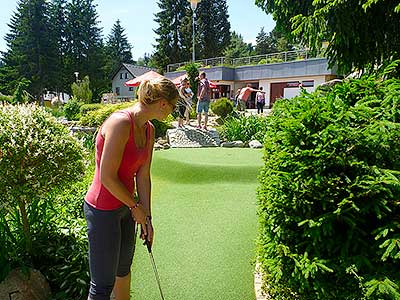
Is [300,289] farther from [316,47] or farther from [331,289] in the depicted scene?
[316,47]

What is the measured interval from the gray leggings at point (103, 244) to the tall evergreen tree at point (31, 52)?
4207 cm

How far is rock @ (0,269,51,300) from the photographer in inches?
94.0

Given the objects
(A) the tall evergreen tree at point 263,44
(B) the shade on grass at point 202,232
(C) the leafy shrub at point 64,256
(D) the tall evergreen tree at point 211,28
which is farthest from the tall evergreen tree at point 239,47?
(C) the leafy shrub at point 64,256

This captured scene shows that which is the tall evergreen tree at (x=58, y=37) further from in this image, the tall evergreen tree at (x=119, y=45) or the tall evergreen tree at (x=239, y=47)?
the tall evergreen tree at (x=239, y=47)

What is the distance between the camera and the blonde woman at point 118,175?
1756 mm

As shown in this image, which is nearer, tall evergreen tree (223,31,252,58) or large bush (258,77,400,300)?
large bush (258,77,400,300)

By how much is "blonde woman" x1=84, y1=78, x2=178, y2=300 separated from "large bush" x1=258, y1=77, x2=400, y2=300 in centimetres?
76

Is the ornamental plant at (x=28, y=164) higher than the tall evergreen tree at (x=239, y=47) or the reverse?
the reverse

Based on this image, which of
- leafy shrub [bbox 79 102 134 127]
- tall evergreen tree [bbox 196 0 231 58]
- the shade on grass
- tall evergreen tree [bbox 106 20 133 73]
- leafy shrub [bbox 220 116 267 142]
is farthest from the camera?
tall evergreen tree [bbox 106 20 133 73]

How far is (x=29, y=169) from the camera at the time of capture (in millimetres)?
2434

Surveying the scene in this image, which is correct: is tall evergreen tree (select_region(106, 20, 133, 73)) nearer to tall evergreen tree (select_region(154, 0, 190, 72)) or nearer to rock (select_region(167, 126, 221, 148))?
tall evergreen tree (select_region(154, 0, 190, 72))

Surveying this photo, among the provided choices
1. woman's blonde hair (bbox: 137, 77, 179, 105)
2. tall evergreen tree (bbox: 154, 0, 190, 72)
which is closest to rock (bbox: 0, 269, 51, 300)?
woman's blonde hair (bbox: 137, 77, 179, 105)

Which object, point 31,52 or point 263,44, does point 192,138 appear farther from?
point 263,44

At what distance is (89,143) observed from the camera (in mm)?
6238
